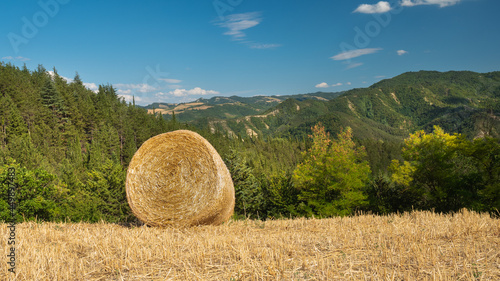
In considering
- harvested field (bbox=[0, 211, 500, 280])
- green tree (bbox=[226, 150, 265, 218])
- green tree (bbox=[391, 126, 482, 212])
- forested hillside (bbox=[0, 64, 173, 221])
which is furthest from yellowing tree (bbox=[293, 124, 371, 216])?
forested hillside (bbox=[0, 64, 173, 221])

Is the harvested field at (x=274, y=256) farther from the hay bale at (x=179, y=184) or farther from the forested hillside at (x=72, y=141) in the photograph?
the forested hillside at (x=72, y=141)

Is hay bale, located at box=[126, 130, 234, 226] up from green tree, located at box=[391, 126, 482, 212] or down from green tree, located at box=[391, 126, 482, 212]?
up

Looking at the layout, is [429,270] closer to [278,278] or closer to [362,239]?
[362,239]

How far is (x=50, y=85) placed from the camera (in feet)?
225

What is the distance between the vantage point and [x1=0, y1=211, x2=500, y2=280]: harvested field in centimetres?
441

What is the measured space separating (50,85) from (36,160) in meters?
34.5

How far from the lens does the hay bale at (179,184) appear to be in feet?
28.2

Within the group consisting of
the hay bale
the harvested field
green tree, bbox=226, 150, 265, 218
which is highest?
the hay bale

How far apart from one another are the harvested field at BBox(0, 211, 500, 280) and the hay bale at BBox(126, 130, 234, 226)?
44.1 inches

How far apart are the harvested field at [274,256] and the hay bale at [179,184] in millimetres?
1119

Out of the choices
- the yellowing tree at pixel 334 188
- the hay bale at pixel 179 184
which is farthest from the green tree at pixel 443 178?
the hay bale at pixel 179 184

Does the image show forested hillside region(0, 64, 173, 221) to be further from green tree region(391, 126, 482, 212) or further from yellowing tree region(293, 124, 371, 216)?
green tree region(391, 126, 482, 212)

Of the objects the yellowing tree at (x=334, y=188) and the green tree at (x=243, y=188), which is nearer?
the yellowing tree at (x=334, y=188)

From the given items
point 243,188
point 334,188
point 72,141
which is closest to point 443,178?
point 334,188
